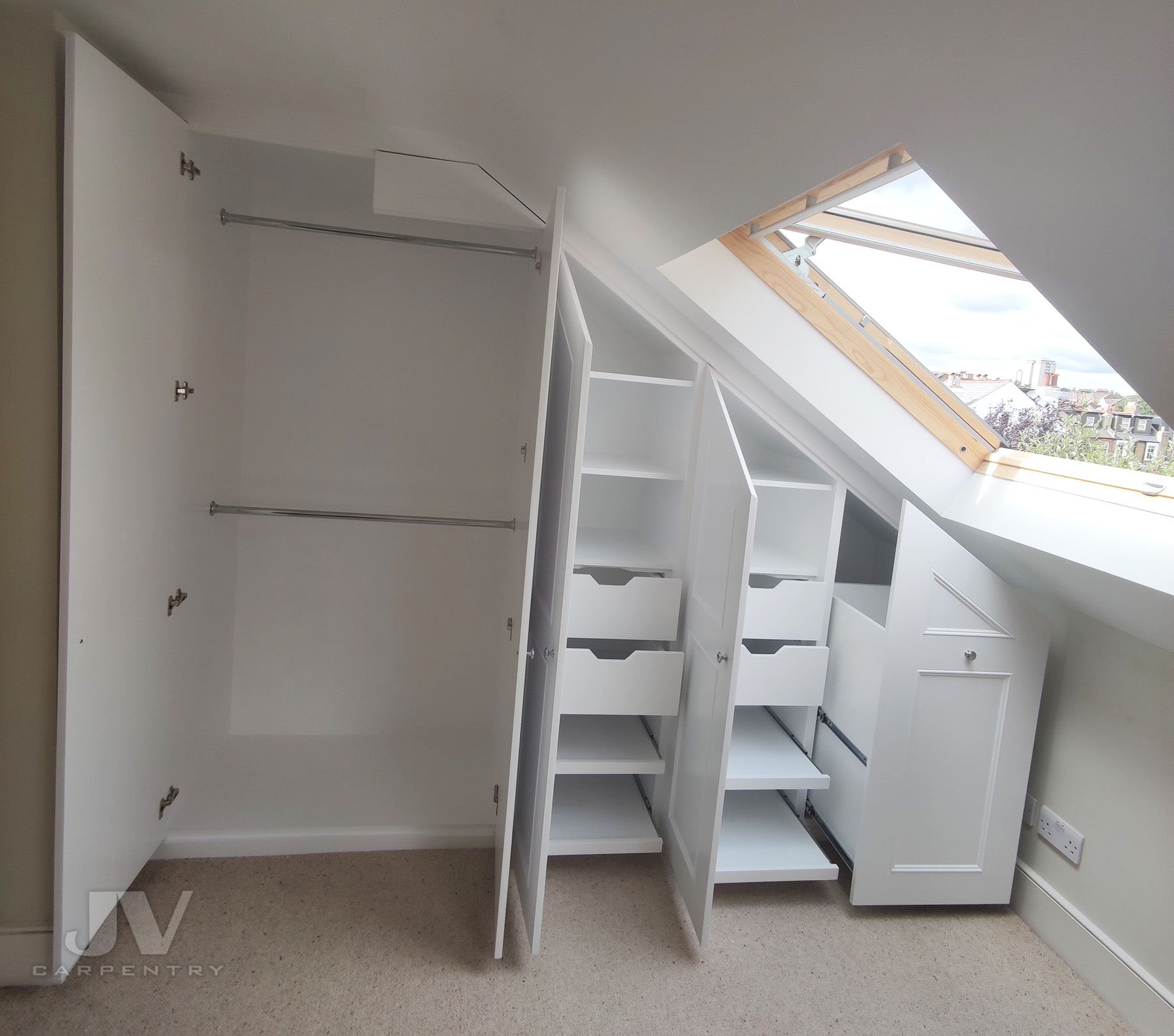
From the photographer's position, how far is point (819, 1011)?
6.32ft

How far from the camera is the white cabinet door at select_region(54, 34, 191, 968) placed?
1.52 meters

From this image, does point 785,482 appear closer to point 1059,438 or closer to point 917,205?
point 1059,438

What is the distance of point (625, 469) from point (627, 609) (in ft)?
1.31

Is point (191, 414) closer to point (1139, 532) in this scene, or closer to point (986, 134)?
point (986, 134)

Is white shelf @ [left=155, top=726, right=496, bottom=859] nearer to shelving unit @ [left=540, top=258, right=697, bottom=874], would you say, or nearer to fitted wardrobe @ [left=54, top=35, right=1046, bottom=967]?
fitted wardrobe @ [left=54, top=35, right=1046, bottom=967]

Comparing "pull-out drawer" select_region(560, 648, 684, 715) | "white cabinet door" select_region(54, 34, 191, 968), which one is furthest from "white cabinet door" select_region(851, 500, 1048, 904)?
"white cabinet door" select_region(54, 34, 191, 968)

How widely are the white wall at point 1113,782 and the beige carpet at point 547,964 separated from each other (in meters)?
0.21

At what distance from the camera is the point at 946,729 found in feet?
7.38

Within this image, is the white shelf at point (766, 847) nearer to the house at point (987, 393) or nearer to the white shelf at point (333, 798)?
the white shelf at point (333, 798)

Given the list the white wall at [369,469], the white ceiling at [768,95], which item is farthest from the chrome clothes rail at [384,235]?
the white ceiling at [768,95]

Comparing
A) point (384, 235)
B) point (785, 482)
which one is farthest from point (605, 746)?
point (384, 235)

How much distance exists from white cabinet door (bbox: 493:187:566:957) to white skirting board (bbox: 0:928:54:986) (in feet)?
3.22

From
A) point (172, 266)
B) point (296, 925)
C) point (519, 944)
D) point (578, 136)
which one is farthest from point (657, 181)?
point (296, 925)

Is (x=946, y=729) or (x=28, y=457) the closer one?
(x=28, y=457)
